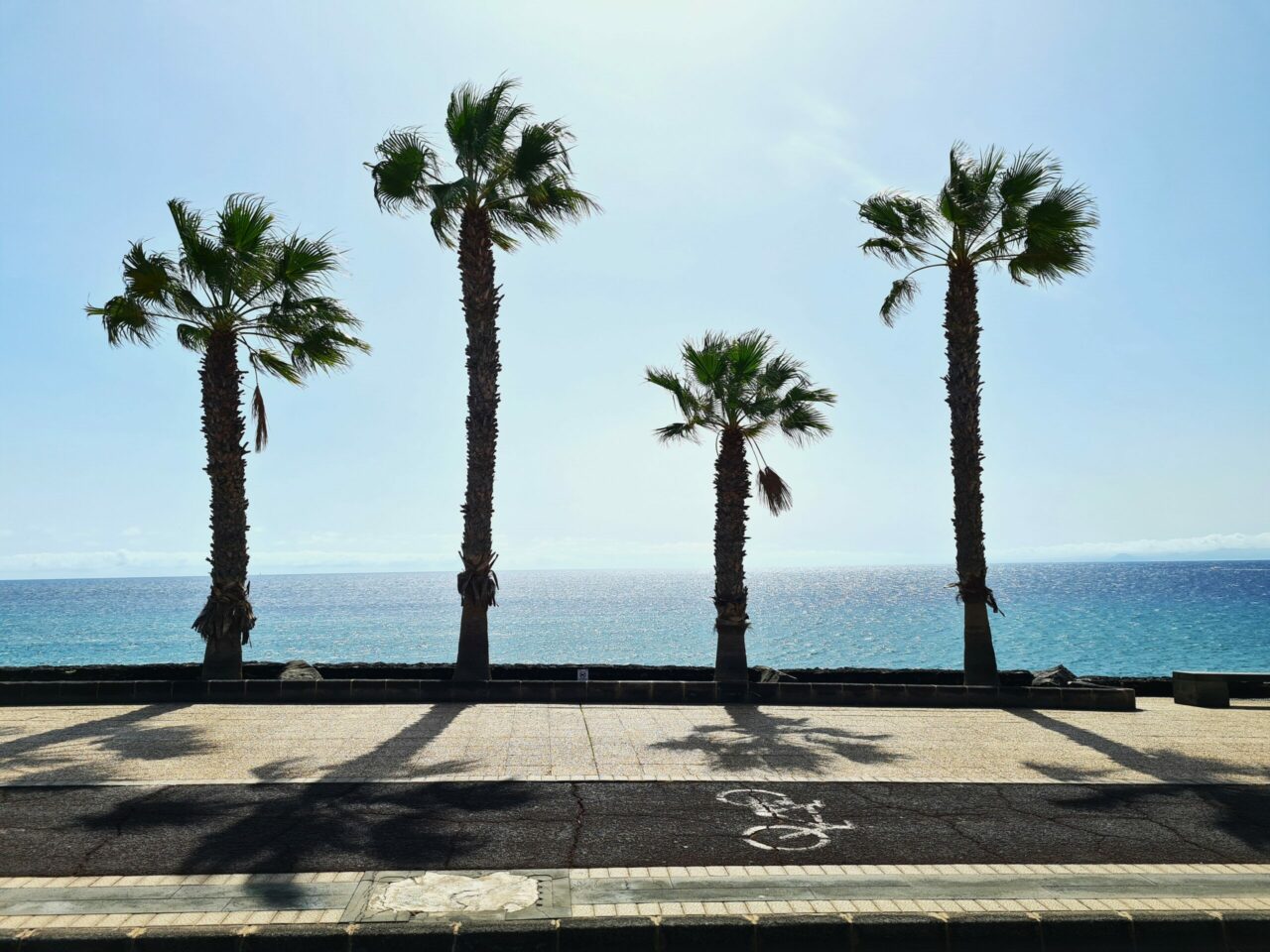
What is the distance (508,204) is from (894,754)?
12900 millimetres

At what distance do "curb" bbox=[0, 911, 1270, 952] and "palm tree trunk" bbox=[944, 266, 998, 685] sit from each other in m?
12.4

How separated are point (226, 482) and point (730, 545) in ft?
31.8

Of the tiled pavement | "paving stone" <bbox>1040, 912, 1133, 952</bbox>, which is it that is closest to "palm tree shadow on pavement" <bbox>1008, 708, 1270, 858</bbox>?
the tiled pavement

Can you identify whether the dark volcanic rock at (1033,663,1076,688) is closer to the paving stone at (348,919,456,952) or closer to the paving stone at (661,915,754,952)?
the paving stone at (661,915,754,952)

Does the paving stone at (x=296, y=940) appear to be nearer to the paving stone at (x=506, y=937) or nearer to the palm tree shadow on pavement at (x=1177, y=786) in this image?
the paving stone at (x=506, y=937)

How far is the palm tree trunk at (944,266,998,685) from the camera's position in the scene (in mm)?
18672

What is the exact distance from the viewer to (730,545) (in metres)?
18.8

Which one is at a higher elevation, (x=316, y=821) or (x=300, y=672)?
(x=300, y=672)

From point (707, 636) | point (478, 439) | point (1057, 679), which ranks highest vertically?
point (478, 439)

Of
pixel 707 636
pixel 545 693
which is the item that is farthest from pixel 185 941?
pixel 707 636

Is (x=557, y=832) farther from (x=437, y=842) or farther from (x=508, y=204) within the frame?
(x=508, y=204)

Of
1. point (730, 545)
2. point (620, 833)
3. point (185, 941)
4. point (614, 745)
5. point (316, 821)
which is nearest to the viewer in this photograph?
point (185, 941)

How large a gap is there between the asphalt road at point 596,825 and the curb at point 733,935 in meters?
1.26

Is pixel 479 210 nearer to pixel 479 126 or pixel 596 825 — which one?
pixel 479 126
